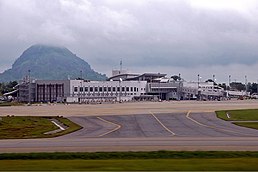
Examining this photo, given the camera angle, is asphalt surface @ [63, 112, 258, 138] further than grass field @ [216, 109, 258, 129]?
No

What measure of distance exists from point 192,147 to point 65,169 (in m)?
12.7

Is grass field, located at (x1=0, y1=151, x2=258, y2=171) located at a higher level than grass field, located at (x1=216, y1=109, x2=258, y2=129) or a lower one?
lower

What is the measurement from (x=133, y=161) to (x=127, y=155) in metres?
2.77

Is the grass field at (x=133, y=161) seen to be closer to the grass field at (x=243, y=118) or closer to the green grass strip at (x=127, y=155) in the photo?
the green grass strip at (x=127, y=155)

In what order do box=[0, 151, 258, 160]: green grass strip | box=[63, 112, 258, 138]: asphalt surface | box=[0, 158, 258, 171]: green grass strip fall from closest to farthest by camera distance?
box=[0, 158, 258, 171]: green grass strip → box=[0, 151, 258, 160]: green grass strip → box=[63, 112, 258, 138]: asphalt surface

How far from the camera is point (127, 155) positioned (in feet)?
88.2

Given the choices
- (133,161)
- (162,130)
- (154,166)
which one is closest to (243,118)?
(162,130)

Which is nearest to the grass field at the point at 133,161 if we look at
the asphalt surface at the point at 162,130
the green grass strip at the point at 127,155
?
the green grass strip at the point at 127,155

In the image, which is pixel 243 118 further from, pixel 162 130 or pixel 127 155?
pixel 127 155

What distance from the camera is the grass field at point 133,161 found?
2086 cm

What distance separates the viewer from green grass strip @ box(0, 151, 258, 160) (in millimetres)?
26281

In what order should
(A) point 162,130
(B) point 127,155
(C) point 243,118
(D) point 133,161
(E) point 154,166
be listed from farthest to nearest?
(C) point 243,118 < (A) point 162,130 < (B) point 127,155 < (D) point 133,161 < (E) point 154,166

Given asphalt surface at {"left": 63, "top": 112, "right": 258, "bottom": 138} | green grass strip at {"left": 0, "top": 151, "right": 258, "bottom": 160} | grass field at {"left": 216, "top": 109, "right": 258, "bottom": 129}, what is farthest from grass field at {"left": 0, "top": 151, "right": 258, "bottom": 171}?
grass field at {"left": 216, "top": 109, "right": 258, "bottom": 129}

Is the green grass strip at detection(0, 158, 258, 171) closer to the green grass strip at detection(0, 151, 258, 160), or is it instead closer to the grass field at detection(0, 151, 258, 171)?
the grass field at detection(0, 151, 258, 171)
